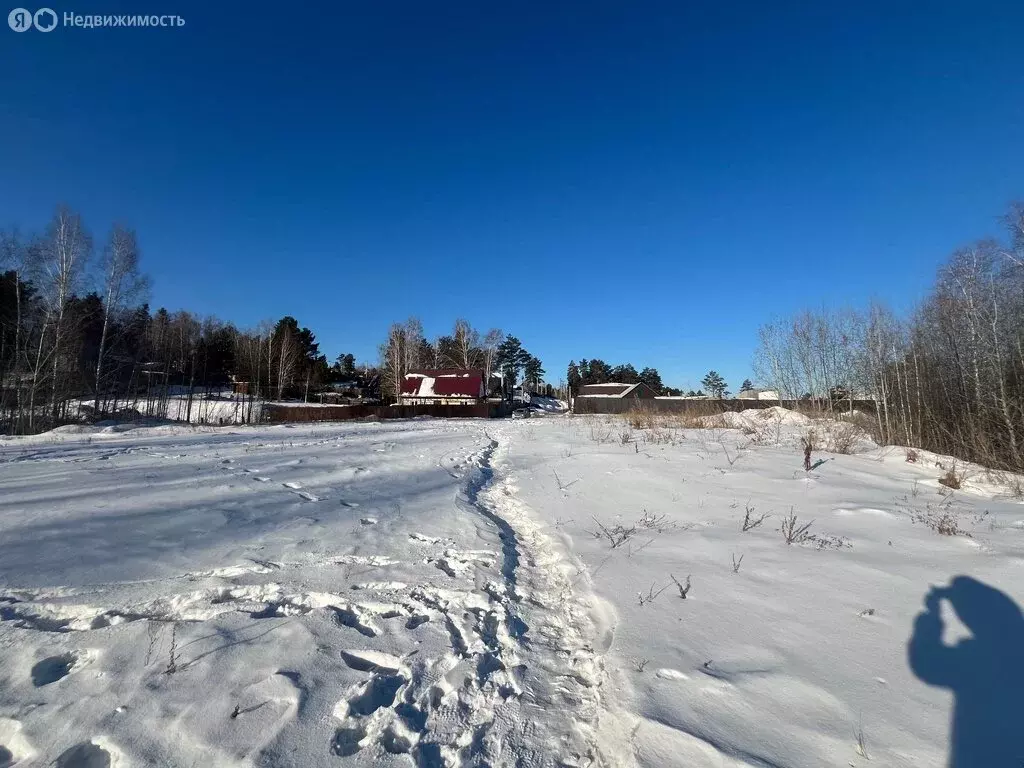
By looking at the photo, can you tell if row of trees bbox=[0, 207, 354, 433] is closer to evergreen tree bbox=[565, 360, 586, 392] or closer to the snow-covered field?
the snow-covered field

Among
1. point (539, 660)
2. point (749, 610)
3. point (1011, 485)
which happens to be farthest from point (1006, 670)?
point (1011, 485)

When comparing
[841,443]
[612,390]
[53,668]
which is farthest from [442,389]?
[53,668]

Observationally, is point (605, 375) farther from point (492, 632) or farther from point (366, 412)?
point (492, 632)

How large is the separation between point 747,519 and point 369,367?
265 feet

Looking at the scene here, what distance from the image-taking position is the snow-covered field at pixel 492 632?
1762mm

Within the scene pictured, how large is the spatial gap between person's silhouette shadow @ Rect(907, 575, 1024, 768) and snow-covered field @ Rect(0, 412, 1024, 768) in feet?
0.05

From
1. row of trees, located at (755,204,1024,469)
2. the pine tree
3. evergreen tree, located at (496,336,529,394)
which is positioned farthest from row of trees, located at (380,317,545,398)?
row of trees, located at (755,204,1024,469)

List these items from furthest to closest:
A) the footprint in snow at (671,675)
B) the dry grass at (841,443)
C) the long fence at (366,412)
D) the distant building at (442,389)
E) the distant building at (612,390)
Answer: the distant building at (612,390) → the distant building at (442,389) → the long fence at (366,412) → the dry grass at (841,443) → the footprint in snow at (671,675)

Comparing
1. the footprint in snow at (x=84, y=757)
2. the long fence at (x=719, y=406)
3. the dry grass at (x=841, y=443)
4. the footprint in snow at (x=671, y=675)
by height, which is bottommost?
the footprint in snow at (x=671, y=675)

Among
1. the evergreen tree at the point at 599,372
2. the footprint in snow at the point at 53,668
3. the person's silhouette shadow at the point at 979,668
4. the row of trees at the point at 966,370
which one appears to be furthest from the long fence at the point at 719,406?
the evergreen tree at the point at 599,372

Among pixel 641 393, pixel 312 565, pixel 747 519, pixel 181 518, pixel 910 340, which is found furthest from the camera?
pixel 641 393

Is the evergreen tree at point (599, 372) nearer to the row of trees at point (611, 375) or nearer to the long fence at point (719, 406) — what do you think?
the row of trees at point (611, 375)

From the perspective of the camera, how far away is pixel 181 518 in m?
4.34

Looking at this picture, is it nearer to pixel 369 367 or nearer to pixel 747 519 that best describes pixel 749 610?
pixel 747 519
